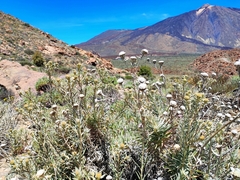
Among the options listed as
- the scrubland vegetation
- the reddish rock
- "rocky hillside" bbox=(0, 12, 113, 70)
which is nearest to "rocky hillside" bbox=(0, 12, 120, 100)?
"rocky hillside" bbox=(0, 12, 113, 70)

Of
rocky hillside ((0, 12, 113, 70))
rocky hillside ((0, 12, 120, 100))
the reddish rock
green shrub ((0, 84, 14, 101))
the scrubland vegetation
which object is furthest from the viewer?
rocky hillside ((0, 12, 113, 70))

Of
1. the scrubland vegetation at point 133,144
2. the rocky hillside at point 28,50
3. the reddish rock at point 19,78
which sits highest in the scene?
the rocky hillside at point 28,50

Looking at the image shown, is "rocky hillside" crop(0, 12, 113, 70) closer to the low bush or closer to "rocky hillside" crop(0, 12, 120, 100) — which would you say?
"rocky hillside" crop(0, 12, 120, 100)

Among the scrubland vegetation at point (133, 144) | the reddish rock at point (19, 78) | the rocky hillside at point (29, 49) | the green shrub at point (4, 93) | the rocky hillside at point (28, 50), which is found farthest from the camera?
the rocky hillside at point (29, 49)

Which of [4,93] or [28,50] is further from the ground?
[28,50]

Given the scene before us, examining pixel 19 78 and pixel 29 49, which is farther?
pixel 29 49

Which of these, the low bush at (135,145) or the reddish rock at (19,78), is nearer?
the low bush at (135,145)

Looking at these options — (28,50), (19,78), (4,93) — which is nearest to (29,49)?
(28,50)

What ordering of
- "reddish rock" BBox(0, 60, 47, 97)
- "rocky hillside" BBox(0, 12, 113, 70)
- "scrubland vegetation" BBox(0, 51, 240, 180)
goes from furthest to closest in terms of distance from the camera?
1. "rocky hillside" BBox(0, 12, 113, 70)
2. "reddish rock" BBox(0, 60, 47, 97)
3. "scrubland vegetation" BBox(0, 51, 240, 180)

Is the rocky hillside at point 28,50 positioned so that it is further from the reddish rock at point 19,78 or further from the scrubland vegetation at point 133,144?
the scrubland vegetation at point 133,144

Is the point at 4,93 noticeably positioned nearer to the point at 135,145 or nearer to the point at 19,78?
the point at 19,78

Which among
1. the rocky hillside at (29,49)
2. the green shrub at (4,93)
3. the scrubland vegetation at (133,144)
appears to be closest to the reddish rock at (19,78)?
the green shrub at (4,93)

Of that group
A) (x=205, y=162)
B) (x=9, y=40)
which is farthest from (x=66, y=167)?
(x=9, y=40)

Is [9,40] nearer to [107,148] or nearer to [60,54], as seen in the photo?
[60,54]
